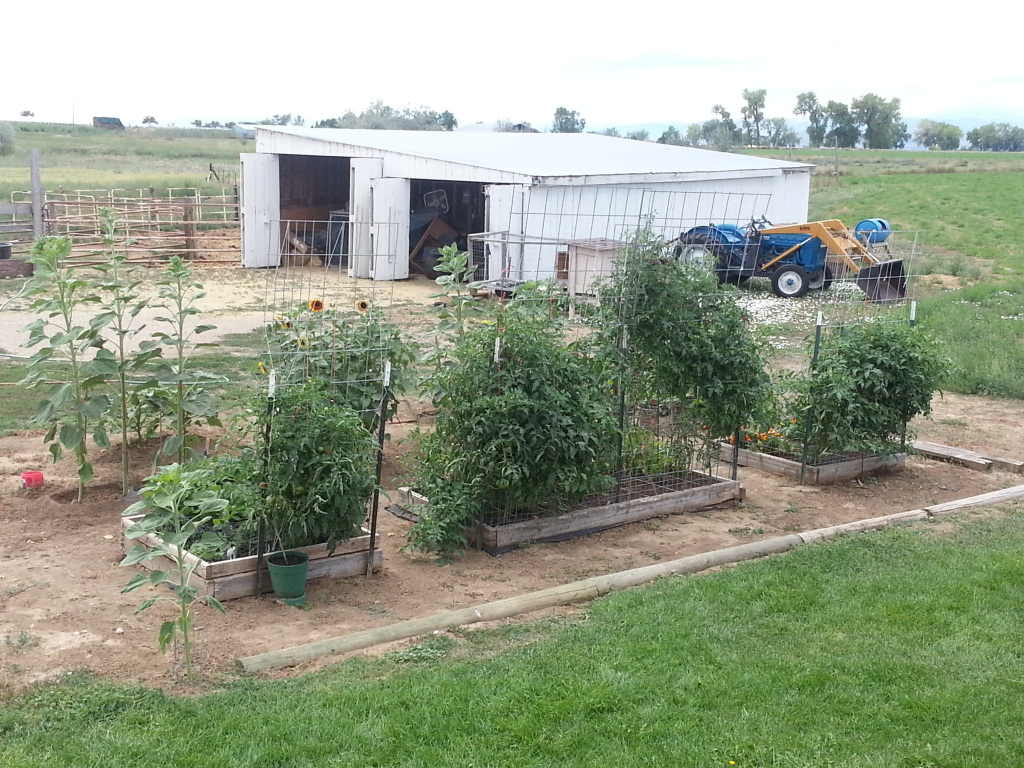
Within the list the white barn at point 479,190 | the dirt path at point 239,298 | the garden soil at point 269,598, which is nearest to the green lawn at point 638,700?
the garden soil at point 269,598

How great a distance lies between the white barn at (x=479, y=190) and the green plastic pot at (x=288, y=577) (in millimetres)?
10633

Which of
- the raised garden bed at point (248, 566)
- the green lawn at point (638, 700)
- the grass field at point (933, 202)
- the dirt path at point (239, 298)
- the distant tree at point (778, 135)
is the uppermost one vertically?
the distant tree at point (778, 135)

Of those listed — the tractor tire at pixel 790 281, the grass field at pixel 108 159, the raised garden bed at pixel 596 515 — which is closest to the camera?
the raised garden bed at pixel 596 515

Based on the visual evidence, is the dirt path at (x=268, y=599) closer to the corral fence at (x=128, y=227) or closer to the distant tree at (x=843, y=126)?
the corral fence at (x=128, y=227)

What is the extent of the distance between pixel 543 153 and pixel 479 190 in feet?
5.77

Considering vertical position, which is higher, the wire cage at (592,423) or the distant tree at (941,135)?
the distant tree at (941,135)

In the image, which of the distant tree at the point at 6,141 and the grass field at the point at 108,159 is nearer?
the grass field at the point at 108,159

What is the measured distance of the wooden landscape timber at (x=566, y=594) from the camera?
16.1 ft

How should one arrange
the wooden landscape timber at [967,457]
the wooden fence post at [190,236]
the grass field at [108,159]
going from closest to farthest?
the wooden landscape timber at [967,457]
the wooden fence post at [190,236]
the grass field at [108,159]

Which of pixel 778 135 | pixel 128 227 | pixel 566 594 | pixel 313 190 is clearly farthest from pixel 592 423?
pixel 778 135

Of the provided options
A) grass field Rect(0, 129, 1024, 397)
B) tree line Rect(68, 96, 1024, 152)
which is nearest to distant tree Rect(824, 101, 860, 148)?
tree line Rect(68, 96, 1024, 152)

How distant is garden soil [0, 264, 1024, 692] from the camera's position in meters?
4.98

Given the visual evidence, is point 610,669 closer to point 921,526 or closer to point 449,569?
point 449,569

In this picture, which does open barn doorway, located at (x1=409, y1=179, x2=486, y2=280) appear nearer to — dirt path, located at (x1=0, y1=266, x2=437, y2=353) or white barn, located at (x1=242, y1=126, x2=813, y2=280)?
white barn, located at (x1=242, y1=126, x2=813, y2=280)
